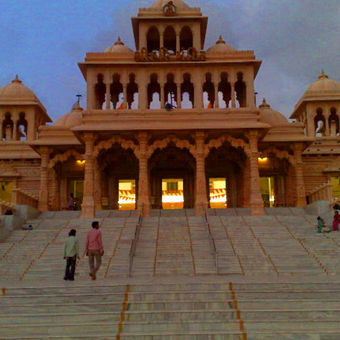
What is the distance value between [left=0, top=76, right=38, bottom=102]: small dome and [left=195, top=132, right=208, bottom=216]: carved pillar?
63.2ft

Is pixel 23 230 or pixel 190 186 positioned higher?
pixel 190 186

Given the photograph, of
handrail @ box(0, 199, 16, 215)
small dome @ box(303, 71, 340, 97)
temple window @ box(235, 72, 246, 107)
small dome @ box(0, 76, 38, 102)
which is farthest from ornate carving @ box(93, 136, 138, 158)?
small dome @ box(303, 71, 340, 97)

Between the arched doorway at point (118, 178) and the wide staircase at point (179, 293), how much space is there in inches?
512

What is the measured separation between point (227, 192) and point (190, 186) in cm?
279

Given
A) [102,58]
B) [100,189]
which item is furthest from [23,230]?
[102,58]

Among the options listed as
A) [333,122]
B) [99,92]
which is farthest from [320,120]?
[99,92]

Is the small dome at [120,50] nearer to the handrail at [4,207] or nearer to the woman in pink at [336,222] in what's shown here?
the handrail at [4,207]

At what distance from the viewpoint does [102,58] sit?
29969 mm

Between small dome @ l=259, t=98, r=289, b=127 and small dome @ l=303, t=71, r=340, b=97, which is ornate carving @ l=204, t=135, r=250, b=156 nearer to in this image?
small dome @ l=259, t=98, r=289, b=127

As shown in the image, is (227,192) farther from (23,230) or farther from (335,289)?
(335,289)

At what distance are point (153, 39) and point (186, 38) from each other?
2408mm

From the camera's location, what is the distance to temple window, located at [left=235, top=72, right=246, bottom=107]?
30719mm

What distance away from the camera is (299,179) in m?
30.2

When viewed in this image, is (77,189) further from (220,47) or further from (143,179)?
(220,47)
